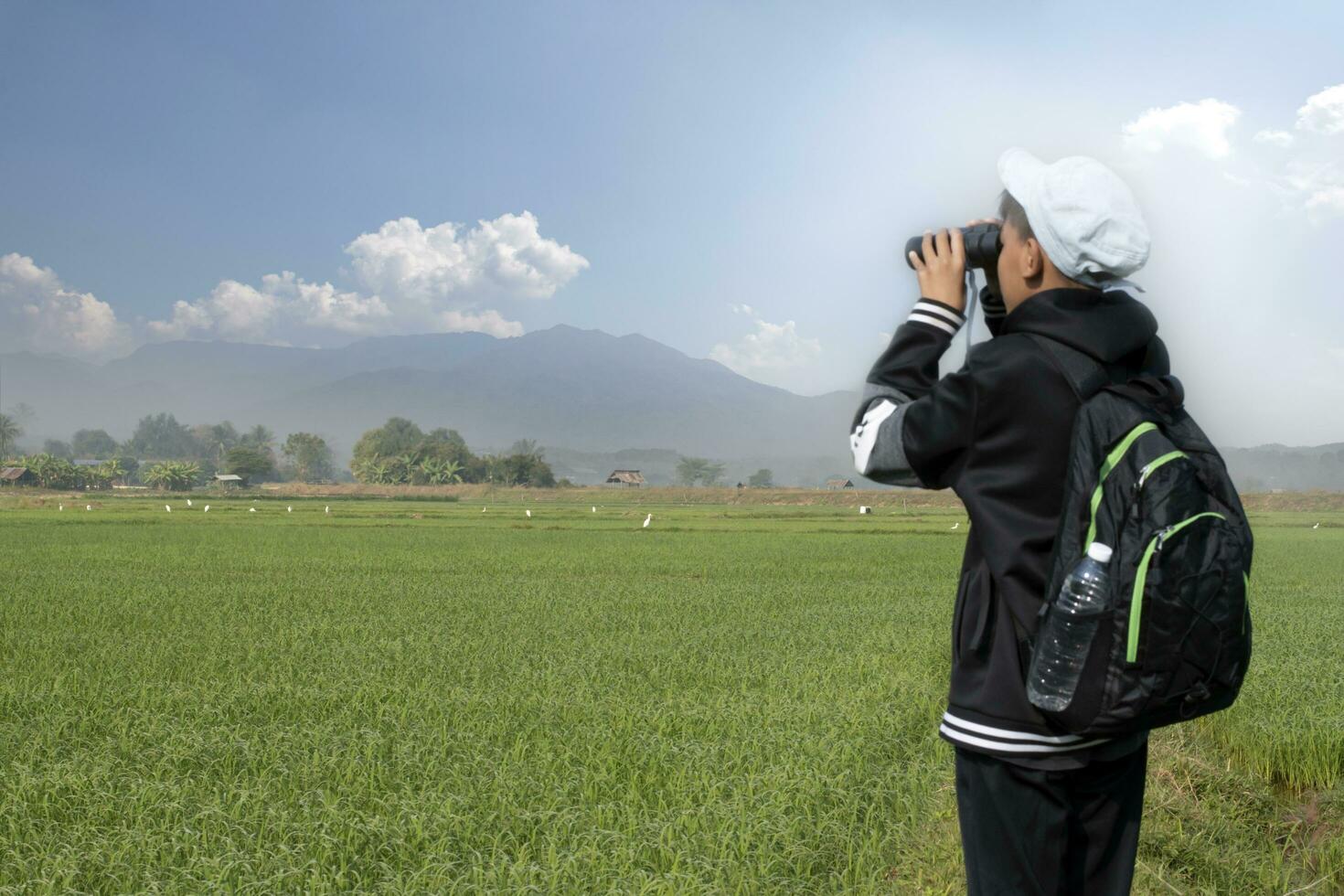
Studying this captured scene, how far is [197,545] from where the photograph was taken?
22344 mm

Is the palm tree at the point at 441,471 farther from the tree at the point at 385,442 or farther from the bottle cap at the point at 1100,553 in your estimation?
the bottle cap at the point at 1100,553

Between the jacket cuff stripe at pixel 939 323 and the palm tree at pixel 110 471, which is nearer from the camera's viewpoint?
→ the jacket cuff stripe at pixel 939 323

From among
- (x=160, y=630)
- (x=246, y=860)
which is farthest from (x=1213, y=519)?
(x=160, y=630)

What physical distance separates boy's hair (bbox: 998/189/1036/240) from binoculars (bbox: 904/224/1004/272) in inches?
1.1

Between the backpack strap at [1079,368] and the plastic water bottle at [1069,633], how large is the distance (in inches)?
10.1

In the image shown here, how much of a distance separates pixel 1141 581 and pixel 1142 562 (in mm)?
29

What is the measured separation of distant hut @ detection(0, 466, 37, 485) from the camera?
315 feet

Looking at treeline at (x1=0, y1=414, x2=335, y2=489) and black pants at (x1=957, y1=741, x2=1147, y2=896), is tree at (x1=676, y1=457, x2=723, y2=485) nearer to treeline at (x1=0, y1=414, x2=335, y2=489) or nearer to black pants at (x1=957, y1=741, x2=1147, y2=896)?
treeline at (x1=0, y1=414, x2=335, y2=489)

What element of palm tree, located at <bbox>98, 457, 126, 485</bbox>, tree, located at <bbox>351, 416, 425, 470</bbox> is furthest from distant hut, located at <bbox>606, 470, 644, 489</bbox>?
palm tree, located at <bbox>98, 457, 126, 485</bbox>

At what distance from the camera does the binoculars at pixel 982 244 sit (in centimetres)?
193

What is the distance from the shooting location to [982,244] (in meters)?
1.94

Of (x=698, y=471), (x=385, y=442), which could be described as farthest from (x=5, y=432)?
(x=698, y=471)

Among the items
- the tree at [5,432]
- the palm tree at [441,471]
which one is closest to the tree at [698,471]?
the palm tree at [441,471]

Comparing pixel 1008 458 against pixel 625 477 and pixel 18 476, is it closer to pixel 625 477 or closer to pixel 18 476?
pixel 18 476
